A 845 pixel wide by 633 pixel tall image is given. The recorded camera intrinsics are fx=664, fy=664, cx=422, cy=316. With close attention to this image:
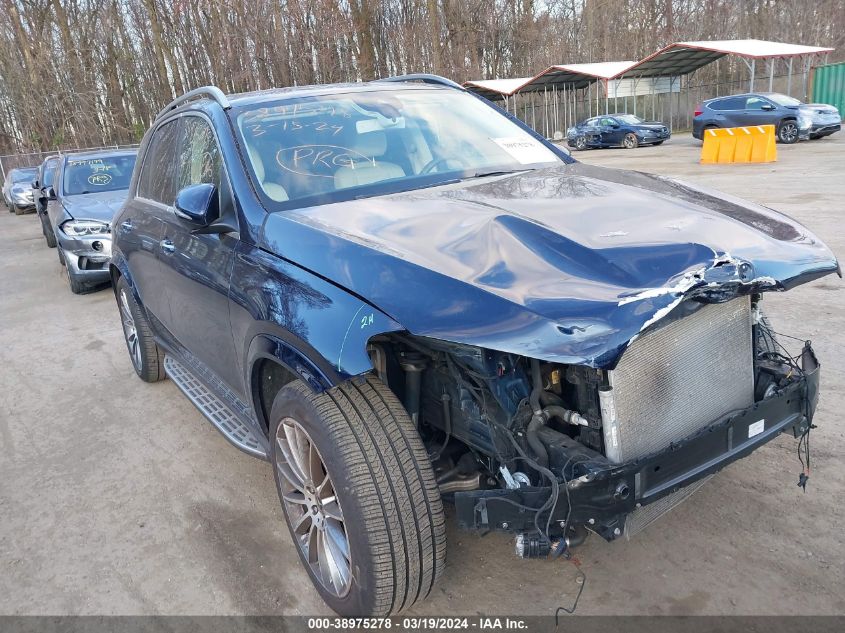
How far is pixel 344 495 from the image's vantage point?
221 centimetres

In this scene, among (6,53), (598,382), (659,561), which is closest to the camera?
(598,382)

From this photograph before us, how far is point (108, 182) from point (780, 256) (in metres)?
9.66

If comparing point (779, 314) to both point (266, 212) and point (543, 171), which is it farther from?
point (266, 212)

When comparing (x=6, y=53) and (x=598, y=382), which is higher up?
(x=6, y=53)

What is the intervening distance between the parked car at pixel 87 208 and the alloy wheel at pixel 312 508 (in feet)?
17.9

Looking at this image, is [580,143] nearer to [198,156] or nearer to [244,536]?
[198,156]

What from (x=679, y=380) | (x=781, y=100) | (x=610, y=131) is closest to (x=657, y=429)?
(x=679, y=380)

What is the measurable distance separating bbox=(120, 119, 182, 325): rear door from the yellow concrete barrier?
631 inches

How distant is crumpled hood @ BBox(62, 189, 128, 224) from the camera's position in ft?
27.5

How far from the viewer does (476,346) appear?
199cm

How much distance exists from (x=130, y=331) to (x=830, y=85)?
99.9 ft

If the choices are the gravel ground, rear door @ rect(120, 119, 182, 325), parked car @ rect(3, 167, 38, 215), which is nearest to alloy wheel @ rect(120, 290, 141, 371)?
the gravel ground

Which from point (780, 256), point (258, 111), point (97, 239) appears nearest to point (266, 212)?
point (258, 111)

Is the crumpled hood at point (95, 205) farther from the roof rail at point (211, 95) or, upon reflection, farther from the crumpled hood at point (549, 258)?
the crumpled hood at point (549, 258)
